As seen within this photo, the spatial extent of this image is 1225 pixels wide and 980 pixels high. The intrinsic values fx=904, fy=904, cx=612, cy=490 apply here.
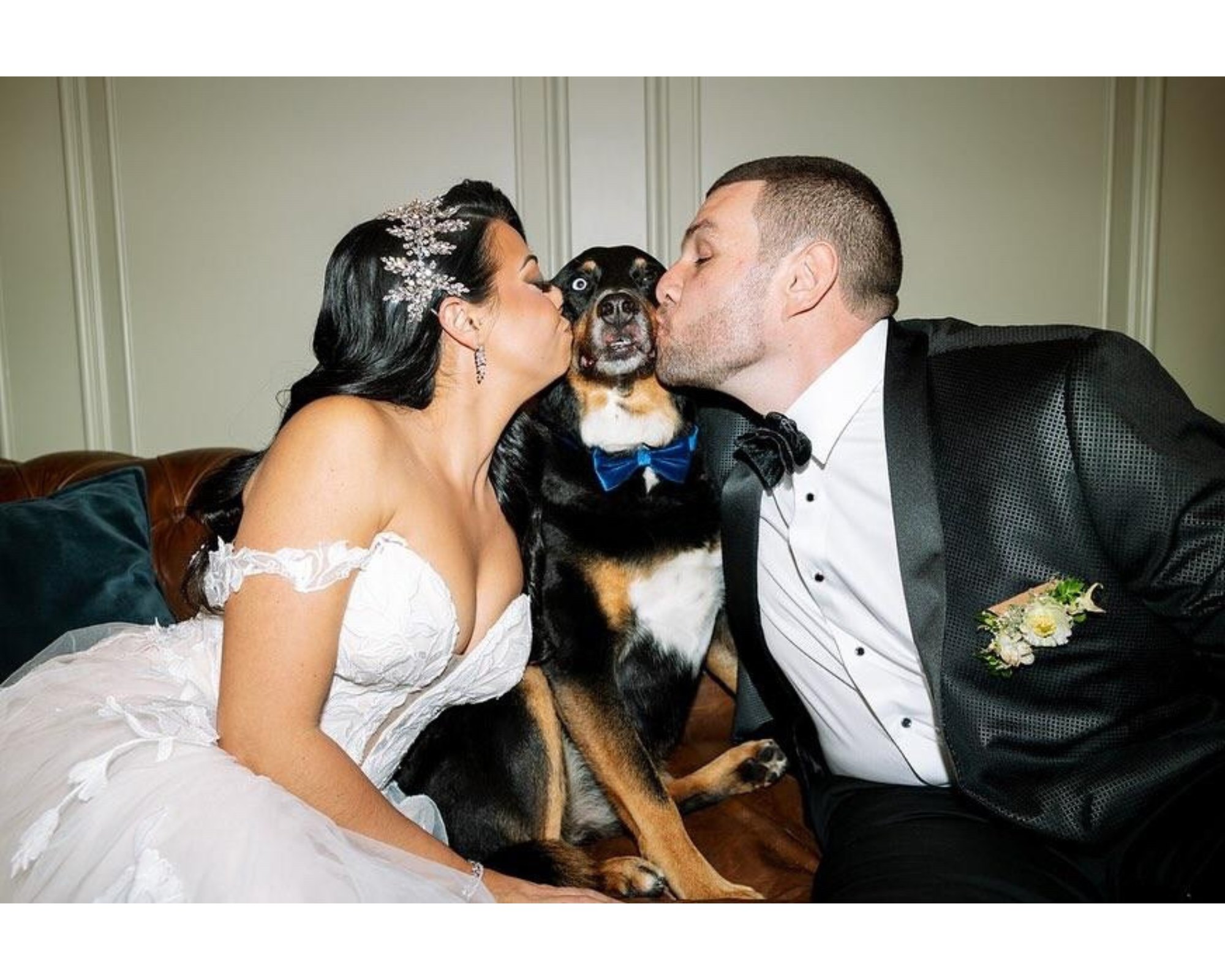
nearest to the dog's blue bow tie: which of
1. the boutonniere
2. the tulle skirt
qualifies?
the boutonniere

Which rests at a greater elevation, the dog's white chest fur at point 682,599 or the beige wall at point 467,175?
the beige wall at point 467,175

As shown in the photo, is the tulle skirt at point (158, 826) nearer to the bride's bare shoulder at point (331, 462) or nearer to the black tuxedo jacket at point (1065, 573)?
the bride's bare shoulder at point (331, 462)

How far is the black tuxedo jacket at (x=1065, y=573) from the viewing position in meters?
1.50

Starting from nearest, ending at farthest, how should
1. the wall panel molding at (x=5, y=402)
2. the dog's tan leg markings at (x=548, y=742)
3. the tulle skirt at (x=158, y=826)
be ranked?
the tulle skirt at (x=158, y=826)
the dog's tan leg markings at (x=548, y=742)
the wall panel molding at (x=5, y=402)

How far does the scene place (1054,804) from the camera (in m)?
1.56

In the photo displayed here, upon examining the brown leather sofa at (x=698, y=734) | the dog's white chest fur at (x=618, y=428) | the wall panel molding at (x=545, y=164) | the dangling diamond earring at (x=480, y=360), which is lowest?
the brown leather sofa at (x=698, y=734)

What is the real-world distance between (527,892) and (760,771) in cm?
76

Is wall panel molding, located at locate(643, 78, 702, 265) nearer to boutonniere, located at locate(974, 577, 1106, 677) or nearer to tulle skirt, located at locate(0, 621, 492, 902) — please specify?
boutonniere, located at locate(974, 577, 1106, 677)

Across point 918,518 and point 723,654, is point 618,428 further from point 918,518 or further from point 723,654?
point 918,518

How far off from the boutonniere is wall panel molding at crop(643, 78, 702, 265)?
82.2 inches

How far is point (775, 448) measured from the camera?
181 centimetres

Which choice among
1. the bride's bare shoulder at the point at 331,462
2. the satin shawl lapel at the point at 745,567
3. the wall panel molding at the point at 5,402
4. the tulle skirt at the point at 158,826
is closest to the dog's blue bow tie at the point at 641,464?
the satin shawl lapel at the point at 745,567

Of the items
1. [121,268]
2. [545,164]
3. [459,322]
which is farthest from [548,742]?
[121,268]
